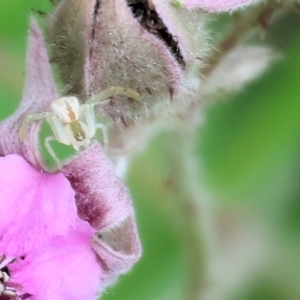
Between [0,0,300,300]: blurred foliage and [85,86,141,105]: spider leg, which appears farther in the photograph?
[0,0,300,300]: blurred foliage

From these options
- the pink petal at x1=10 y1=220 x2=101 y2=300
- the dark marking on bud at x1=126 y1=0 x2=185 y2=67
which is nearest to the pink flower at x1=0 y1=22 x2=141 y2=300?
the pink petal at x1=10 y1=220 x2=101 y2=300

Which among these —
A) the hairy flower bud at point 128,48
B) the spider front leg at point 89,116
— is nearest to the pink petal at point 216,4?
the hairy flower bud at point 128,48

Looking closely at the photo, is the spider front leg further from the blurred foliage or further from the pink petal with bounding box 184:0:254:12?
the blurred foliage

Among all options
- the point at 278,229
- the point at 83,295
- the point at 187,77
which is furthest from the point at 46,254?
the point at 278,229

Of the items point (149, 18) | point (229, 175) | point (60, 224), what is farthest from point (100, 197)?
point (229, 175)

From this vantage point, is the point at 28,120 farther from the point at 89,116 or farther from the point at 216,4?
the point at 216,4
